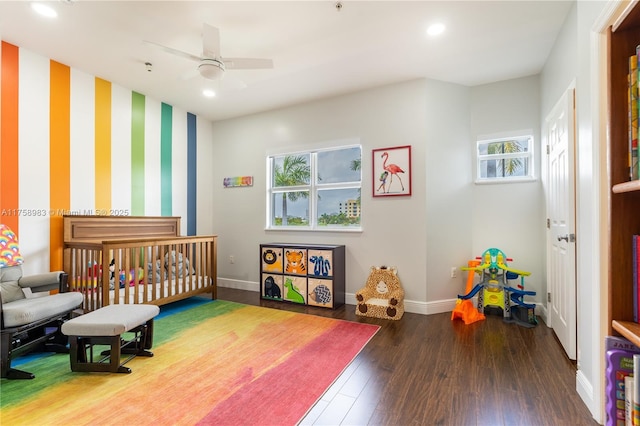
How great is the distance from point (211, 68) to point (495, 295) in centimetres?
362

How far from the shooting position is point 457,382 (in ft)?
6.38

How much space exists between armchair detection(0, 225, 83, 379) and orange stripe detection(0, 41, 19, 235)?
1.12 ft

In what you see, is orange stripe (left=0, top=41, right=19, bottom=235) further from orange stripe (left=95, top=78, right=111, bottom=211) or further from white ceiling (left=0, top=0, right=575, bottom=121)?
orange stripe (left=95, top=78, right=111, bottom=211)

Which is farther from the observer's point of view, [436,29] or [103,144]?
[103,144]

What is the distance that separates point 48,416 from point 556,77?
14.7 feet

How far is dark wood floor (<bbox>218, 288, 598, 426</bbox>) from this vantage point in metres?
1.61

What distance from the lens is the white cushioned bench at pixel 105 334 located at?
1.96 metres

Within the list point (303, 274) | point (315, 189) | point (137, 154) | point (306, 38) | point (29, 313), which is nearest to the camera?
point (29, 313)

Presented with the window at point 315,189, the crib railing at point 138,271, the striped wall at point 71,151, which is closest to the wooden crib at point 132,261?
the crib railing at point 138,271

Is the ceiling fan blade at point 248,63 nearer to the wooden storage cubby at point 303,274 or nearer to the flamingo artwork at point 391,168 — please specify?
the flamingo artwork at point 391,168

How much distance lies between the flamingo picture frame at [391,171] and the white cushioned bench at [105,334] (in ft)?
9.06

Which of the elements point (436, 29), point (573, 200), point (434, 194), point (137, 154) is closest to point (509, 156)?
point (434, 194)

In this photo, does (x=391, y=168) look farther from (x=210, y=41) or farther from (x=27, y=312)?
(x=27, y=312)

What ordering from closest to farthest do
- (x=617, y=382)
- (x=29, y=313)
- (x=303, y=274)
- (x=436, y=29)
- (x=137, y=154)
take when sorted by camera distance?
(x=617, y=382), (x=29, y=313), (x=436, y=29), (x=303, y=274), (x=137, y=154)
